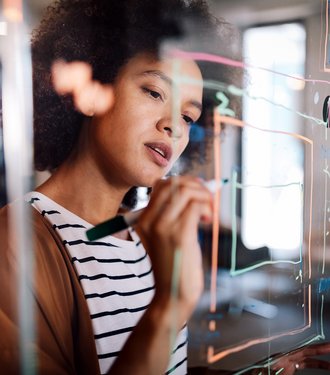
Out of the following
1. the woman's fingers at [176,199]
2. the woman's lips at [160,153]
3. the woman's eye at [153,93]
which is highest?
the woman's eye at [153,93]

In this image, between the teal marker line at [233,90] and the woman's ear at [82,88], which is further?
the teal marker line at [233,90]

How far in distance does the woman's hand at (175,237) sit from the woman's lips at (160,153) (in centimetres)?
3

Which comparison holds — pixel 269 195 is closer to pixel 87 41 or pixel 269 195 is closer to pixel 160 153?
pixel 160 153

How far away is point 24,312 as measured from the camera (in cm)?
62

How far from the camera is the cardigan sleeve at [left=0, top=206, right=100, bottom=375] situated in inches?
24.4

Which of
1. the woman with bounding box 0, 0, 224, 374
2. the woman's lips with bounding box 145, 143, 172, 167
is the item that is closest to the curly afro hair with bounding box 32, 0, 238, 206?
the woman with bounding box 0, 0, 224, 374

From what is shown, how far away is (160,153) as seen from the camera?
0.74 meters

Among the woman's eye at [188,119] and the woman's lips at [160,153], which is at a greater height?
the woman's eye at [188,119]

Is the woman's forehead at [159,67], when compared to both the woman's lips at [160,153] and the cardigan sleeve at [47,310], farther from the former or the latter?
the cardigan sleeve at [47,310]

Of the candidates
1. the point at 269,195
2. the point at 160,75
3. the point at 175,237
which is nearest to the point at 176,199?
the point at 175,237

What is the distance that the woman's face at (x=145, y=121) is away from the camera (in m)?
0.70

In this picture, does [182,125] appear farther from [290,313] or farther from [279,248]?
[290,313]

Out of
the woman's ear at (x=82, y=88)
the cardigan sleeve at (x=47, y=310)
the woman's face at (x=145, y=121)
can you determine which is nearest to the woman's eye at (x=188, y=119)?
the woman's face at (x=145, y=121)

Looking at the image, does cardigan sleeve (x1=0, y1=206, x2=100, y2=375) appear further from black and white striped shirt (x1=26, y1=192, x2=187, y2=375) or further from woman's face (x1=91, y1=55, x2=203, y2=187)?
woman's face (x1=91, y1=55, x2=203, y2=187)
